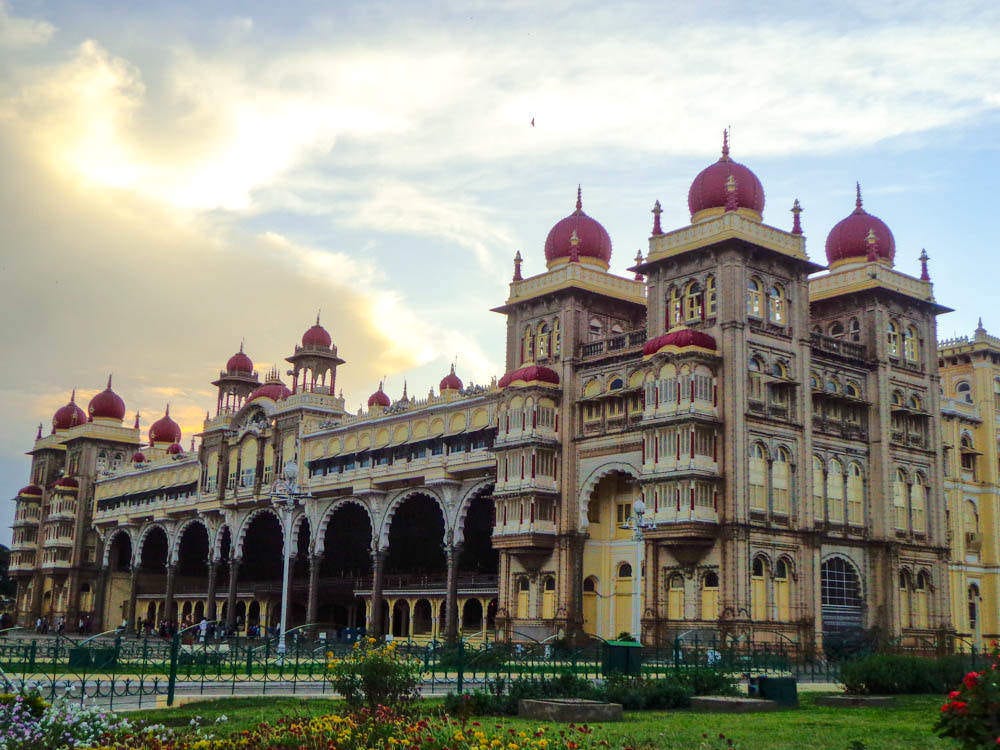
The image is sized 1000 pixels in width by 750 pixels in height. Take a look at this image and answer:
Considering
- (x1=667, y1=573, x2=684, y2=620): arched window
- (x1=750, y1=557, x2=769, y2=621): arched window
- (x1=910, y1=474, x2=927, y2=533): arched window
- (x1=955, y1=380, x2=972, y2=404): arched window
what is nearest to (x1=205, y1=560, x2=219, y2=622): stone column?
(x1=667, y1=573, x2=684, y2=620): arched window

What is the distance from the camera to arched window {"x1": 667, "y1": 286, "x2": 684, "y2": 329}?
48.9m

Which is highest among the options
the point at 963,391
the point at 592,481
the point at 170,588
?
the point at 963,391

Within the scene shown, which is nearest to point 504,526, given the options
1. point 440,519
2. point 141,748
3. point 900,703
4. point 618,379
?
point 618,379

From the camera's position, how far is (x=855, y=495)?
165 ft

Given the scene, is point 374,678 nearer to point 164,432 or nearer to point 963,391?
point 963,391

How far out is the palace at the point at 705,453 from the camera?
149 ft

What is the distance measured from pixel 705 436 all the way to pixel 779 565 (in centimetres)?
618

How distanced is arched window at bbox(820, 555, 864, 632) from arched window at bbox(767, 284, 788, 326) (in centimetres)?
1037

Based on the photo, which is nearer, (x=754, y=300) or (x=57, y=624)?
(x=754, y=300)

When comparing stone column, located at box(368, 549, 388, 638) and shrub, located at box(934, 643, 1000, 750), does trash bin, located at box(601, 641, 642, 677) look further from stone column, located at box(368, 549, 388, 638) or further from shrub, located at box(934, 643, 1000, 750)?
stone column, located at box(368, 549, 388, 638)

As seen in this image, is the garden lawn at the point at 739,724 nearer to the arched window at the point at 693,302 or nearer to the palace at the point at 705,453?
the palace at the point at 705,453

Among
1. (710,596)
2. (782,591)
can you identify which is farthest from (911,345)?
A: (710,596)

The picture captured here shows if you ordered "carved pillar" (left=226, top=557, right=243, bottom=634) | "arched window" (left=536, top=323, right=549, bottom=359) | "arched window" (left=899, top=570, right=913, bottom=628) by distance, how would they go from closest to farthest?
"arched window" (left=899, top=570, right=913, bottom=628)
"arched window" (left=536, top=323, right=549, bottom=359)
"carved pillar" (left=226, top=557, right=243, bottom=634)

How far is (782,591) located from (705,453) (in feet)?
21.4
